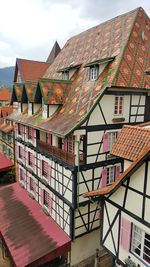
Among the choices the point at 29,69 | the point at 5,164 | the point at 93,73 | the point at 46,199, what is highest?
the point at 29,69

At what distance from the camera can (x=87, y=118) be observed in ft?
39.1

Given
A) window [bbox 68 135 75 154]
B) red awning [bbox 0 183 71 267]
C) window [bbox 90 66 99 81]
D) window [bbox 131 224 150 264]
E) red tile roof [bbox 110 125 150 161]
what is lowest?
red awning [bbox 0 183 71 267]

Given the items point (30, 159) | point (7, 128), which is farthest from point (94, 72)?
point (7, 128)

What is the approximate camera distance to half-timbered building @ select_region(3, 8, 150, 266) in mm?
12492

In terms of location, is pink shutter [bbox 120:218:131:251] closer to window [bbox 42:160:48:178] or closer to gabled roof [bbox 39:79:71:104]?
window [bbox 42:160:48:178]

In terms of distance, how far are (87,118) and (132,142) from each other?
431cm

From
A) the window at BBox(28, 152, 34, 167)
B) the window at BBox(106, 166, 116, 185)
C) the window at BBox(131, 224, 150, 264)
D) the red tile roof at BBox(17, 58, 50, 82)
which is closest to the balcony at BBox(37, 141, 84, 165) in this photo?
the window at BBox(28, 152, 34, 167)

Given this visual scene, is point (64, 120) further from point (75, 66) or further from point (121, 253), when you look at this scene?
point (121, 253)

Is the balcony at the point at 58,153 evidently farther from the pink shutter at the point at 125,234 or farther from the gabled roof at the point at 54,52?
the gabled roof at the point at 54,52

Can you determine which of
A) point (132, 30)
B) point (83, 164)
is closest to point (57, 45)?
point (132, 30)

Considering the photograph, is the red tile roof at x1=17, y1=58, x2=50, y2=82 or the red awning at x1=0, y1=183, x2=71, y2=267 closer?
the red awning at x1=0, y1=183, x2=71, y2=267

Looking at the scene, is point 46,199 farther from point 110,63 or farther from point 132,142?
point 110,63

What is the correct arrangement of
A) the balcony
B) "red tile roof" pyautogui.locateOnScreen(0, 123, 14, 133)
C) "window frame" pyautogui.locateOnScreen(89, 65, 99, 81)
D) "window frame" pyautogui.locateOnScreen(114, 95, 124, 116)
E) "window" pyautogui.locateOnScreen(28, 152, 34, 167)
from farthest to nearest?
1. "red tile roof" pyautogui.locateOnScreen(0, 123, 14, 133)
2. "window" pyautogui.locateOnScreen(28, 152, 34, 167)
3. "window frame" pyautogui.locateOnScreen(89, 65, 99, 81)
4. "window frame" pyautogui.locateOnScreen(114, 95, 124, 116)
5. the balcony

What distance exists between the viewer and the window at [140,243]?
7617 mm
